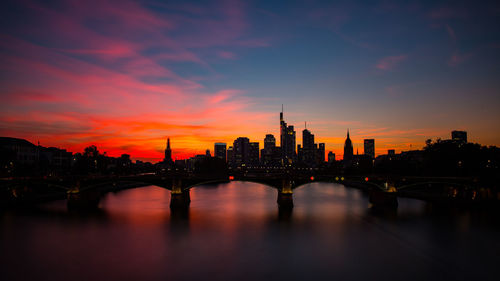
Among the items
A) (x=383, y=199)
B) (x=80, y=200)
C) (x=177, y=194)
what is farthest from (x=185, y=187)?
(x=383, y=199)

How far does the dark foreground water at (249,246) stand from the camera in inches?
1252

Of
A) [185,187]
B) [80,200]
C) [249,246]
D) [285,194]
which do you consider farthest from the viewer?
[285,194]

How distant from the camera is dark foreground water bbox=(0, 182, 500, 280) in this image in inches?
1252

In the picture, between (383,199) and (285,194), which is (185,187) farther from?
(383,199)

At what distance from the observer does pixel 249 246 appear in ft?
134

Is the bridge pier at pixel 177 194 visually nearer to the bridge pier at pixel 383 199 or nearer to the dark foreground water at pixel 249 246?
the dark foreground water at pixel 249 246

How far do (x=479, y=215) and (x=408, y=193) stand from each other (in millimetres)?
30667

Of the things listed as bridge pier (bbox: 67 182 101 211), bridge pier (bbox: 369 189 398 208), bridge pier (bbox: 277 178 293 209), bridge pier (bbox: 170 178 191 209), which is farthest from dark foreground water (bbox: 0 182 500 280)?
bridge pier (bbox: 277 178 293 209)

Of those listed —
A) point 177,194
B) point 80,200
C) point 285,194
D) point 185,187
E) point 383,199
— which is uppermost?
point 185,187

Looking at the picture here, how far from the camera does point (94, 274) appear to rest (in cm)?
3094

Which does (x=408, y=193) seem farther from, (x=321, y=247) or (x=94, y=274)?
(x=94, y=274)

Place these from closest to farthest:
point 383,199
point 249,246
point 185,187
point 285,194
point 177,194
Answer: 1. point 249,246
2. point 177,194
3. point 185,187
4. point 285,194
5. point 383,199

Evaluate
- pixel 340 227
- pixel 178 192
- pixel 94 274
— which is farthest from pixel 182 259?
pixel 178 192

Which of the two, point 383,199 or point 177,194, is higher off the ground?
point 177,194
